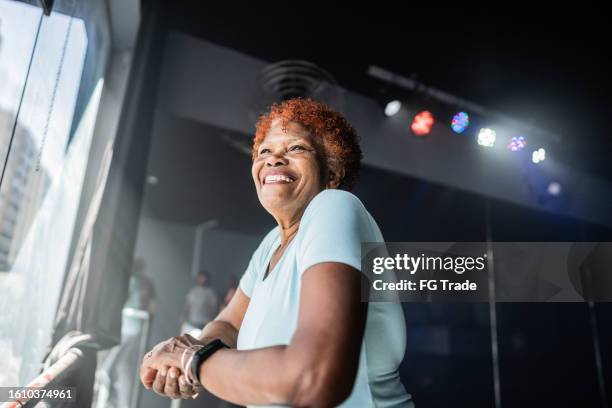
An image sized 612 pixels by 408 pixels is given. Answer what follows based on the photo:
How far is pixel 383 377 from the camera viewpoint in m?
0.62

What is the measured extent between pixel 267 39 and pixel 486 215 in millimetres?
2758

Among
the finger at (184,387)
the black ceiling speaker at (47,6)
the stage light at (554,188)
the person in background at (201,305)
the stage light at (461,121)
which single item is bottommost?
the finger at (184,387)

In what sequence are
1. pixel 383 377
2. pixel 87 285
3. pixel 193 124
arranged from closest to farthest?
pixel 383 377 < pixel 87 285 < pixel 193 124

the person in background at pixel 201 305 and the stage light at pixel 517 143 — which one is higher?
the stage light at pixel 517 143

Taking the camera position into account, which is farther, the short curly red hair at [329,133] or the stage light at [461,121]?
the stage light at [461,121]

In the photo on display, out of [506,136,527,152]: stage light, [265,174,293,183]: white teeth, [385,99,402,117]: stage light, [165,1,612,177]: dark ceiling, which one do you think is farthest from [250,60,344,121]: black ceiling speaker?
[265,174,293,183]: white teeth

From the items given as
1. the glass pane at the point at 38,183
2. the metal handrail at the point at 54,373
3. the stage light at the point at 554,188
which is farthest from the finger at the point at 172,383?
the stage light at the point at 554,188

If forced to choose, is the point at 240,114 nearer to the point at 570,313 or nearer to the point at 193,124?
the point at 193,124

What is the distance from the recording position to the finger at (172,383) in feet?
1.93

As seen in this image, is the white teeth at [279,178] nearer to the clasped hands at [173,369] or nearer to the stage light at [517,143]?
the clasped hands at [173,369]

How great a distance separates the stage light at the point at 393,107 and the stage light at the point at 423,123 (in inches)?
8.3

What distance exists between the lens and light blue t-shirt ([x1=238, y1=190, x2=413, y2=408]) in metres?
0.52

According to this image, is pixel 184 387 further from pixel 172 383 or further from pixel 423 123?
pixel 423 123

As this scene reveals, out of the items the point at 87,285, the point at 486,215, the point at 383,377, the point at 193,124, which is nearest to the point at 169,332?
the point at 193,124
